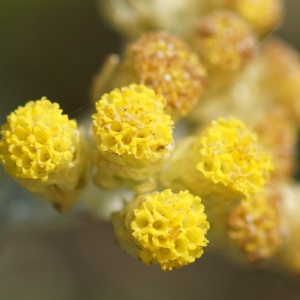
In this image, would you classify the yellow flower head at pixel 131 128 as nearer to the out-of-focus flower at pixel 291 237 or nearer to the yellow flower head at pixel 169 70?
the yellow flower head at pixel 169 70

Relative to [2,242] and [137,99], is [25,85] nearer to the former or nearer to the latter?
[2,242]

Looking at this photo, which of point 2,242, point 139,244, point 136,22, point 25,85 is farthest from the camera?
point 25,85

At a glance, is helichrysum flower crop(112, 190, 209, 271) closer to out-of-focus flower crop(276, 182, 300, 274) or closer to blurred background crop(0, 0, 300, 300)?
out-of-focus flower crop(276, 182, 300, 274)

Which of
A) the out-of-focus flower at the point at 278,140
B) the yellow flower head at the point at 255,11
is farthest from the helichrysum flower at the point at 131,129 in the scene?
the yellow flower head at the point at 255,11

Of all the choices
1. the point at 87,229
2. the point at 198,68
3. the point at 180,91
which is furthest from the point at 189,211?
the point at 87,229

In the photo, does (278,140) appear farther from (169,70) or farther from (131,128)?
(131,128)

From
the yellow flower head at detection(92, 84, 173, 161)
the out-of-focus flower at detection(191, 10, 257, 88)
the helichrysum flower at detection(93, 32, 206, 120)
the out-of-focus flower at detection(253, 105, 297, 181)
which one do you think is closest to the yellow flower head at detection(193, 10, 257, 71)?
Answer: the out-of-focus flower at detection(191, 10, 257, 88)

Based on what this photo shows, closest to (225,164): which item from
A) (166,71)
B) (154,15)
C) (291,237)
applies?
(166,71)
